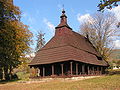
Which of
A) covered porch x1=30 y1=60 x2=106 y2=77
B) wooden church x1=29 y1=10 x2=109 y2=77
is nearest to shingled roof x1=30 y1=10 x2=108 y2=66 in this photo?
wooden church x1=29 y1=10 x2=109 y2=77

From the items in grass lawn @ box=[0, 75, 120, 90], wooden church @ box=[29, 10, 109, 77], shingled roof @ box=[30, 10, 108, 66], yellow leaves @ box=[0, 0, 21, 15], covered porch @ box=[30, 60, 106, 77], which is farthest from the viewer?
covered porch @ box=[30, 60, 106, 77]

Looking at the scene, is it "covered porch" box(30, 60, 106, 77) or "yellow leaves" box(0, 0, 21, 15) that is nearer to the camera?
"yellow leaves" box(0, 0, 21, 15)

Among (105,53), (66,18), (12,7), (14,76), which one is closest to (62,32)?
(66,18)

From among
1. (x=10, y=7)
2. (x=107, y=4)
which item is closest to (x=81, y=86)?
(x=107, y=4)

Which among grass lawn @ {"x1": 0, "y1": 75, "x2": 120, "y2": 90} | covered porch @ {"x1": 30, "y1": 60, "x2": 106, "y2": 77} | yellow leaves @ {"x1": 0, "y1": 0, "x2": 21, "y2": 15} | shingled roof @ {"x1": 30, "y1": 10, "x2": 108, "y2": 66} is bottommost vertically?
grass lawn @ {"x1": 0, "y1": 75, "x2": 120, "y2": 90}

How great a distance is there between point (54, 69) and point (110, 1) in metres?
16.4

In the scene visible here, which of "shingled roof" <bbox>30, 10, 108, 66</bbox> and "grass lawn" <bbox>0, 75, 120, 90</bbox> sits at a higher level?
"shingled roof" <bbox>30, 10, 108, 66</bbox>

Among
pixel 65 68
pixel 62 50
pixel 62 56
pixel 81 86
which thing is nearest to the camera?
pixel 81 86

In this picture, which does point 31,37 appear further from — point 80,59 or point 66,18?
point 80,59

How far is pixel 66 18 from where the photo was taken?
110 feet

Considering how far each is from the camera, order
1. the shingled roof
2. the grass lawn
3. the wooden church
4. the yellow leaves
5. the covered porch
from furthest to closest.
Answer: the covered porch
the shingled roof
the wooden church
the yellow leaves
the grass lawn

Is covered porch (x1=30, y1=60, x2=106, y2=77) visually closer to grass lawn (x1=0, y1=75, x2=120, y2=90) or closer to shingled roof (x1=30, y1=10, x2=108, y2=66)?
shingled roof (x1=30, y1=10, x2=108, y2=66)

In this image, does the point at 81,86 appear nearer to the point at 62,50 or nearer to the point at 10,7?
the point at 62,50

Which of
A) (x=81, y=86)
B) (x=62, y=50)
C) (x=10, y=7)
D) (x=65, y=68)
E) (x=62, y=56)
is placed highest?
(x=10, y=7)
